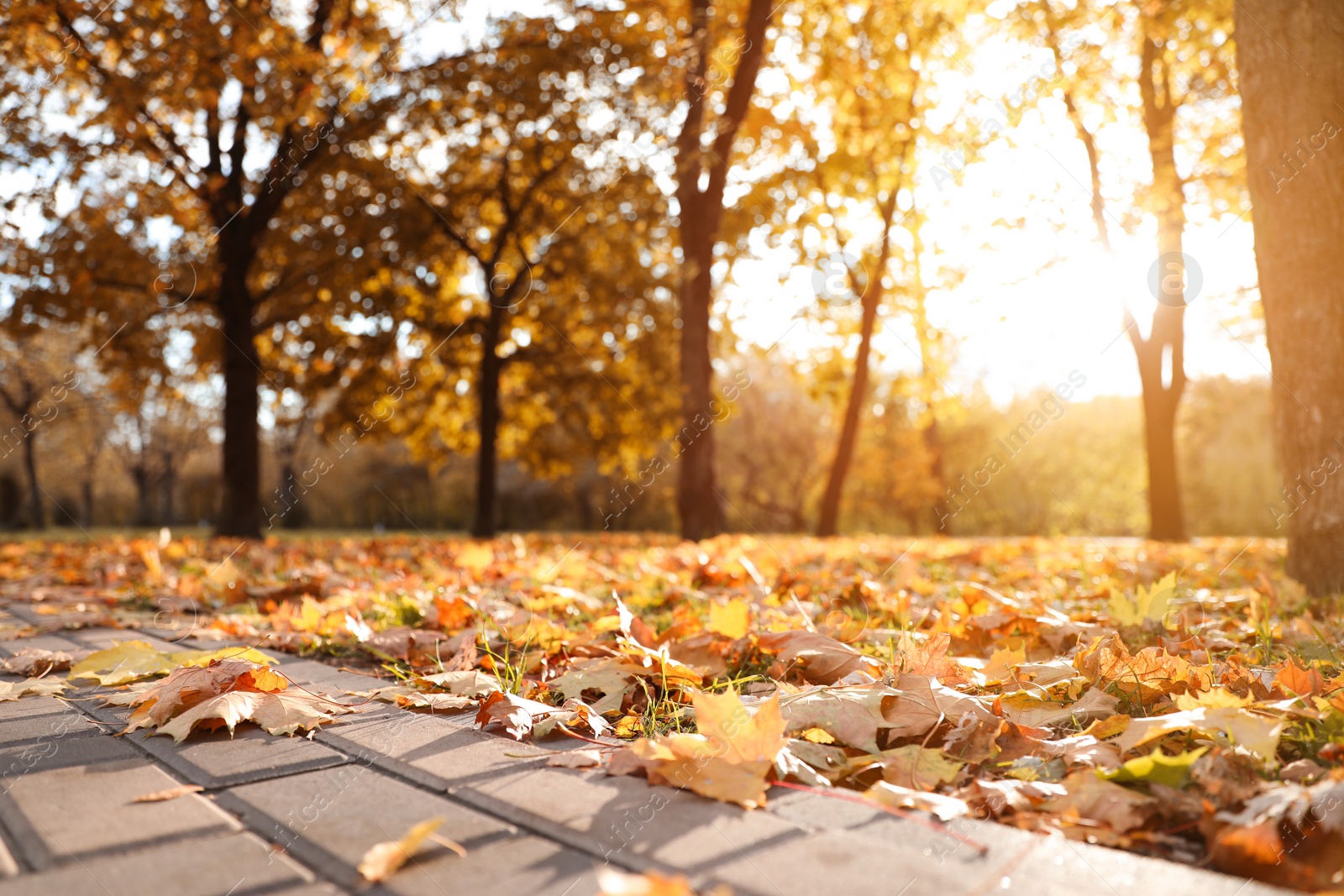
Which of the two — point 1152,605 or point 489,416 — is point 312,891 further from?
point 489,416

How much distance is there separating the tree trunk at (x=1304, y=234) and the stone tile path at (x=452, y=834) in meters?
3.77

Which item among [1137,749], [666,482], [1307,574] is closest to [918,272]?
[1307,574]

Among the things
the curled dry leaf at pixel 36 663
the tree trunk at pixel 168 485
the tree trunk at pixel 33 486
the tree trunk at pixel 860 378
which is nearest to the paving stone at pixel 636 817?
the curled dry leaf at pixel 36 663

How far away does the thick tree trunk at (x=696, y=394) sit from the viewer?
10.0m

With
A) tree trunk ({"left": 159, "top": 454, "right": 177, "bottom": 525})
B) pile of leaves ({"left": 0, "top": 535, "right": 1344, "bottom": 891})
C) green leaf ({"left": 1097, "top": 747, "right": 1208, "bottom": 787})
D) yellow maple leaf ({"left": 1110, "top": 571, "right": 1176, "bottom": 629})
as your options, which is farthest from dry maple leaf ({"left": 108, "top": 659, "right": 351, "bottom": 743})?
tree trunk ({"left": 159, "top": 454, "right": 177, "bottom": 525})

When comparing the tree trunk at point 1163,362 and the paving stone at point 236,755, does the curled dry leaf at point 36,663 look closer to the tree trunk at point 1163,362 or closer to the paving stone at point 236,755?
the paving stone at point 236,755

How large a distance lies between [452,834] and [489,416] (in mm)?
13597

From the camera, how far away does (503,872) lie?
47.6 inches

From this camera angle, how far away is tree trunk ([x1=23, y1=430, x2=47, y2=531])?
26797mm

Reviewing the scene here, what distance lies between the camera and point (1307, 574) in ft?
13.9

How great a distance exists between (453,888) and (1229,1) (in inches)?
394

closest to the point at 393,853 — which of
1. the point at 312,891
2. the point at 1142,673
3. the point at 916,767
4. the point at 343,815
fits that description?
the point at 312,891

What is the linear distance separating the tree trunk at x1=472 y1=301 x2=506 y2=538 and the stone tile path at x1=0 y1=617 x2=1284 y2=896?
12.9 meters

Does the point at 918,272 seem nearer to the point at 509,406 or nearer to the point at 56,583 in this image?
the point at 509,406
